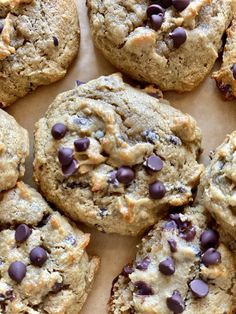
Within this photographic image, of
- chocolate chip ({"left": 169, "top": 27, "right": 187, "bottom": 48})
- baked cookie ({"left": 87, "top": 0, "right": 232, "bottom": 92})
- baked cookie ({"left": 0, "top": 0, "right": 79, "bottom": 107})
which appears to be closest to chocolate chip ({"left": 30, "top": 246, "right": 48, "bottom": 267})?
baked cookie ({"left": 0, "top": 0, "right": 79, "bottom": 107})

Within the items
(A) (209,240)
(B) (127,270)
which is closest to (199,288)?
(A) (209,240)

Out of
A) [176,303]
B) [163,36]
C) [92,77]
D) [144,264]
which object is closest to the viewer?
[176,303]

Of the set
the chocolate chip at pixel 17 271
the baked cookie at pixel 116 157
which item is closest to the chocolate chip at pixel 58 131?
the baked cookie at pixel 116 157

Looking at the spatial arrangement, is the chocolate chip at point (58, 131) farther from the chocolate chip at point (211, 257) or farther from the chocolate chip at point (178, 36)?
the chocolate chip at point (211, 257)

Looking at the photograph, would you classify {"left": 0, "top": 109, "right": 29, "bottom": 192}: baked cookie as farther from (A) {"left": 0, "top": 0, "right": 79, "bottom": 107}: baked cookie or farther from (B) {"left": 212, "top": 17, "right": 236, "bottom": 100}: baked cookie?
(B) {"left": 212, "top": 17, "right": 236, "bottom": 100}: baked cookie

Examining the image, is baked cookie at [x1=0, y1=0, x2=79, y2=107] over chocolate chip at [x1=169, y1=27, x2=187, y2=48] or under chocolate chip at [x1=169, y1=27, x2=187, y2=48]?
under

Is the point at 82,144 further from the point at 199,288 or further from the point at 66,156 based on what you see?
the point at 199,288
